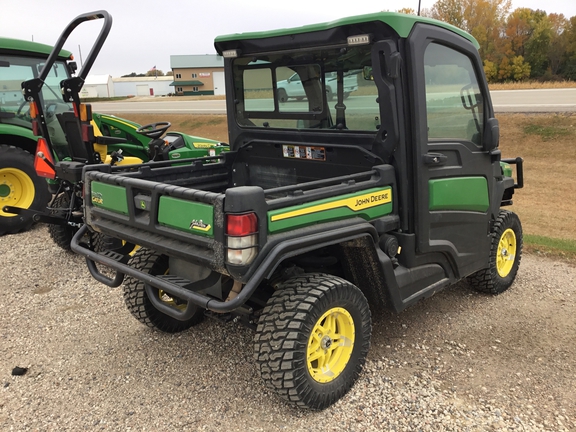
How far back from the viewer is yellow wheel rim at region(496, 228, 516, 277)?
15.2 feet

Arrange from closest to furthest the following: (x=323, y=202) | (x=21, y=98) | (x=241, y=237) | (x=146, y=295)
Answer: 1. (x=241, y=237)
2. (x=323, y=202)
3. (x=146, y=295)
4. (x=21, y=98)

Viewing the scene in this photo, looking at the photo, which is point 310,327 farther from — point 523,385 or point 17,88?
point 17,88

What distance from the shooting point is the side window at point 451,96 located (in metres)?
3.49

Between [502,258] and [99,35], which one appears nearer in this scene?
[99,35]

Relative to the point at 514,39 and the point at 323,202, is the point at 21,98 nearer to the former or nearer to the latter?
the point at 323,202

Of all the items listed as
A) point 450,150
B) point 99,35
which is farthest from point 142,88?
point 450,150

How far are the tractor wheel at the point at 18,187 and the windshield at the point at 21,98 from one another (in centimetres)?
43

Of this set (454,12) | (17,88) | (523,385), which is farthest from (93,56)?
(454,12)

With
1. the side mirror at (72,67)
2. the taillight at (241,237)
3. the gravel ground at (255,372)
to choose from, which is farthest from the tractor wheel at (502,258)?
the side mirror at (72,67)

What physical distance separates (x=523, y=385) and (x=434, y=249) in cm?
101

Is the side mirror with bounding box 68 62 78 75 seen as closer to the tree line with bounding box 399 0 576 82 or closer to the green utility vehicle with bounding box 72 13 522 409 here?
the green utility vehicle with bounding box 72 13 522 409

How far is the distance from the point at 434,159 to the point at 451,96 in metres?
0.59

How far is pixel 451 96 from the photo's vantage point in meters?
3.71

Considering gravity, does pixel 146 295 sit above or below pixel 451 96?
below
